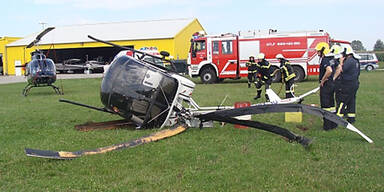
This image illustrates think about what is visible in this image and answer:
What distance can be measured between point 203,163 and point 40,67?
44.0 ft

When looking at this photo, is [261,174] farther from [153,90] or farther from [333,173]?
[153,90]

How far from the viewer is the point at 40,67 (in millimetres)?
16844

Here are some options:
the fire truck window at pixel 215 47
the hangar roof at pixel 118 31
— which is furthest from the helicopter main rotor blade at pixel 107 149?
the hangar roof at pixel 118 31

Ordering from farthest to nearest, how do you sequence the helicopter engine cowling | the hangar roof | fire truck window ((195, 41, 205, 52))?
the hangar roof < fire truck window ((195, 41, 205, 52)) < the helicopter engine cowling

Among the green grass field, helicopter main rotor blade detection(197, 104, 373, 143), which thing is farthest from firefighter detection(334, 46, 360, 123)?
helicopter main rotor blade detection(197, 104, 373, 143)

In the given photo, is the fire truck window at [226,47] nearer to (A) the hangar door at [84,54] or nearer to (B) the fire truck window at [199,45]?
(B) the fire truck window at [199,45]

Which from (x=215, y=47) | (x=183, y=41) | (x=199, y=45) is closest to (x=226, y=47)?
(x=215, y=47)

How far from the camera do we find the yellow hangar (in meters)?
40.5

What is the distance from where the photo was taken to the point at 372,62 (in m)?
36.2

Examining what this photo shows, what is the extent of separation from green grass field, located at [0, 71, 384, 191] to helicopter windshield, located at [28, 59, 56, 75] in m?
9.29

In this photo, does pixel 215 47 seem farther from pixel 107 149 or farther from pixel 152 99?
pixel 107 149

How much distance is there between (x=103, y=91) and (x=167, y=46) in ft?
107

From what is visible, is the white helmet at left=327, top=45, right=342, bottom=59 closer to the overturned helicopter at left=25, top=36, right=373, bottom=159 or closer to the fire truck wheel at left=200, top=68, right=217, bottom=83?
the overturned helicopter at left=25, top=36, right=373, bottom=159

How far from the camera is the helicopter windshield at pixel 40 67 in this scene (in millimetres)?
16766
